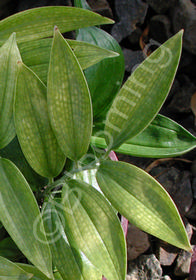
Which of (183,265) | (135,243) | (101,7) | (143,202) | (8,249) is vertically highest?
(101,7)

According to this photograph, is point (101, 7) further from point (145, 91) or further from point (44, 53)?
point (145, 91)

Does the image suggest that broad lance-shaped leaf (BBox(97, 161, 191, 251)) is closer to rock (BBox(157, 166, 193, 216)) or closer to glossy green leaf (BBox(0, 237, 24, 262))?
glossy green leaf (BBox(0, 237, 24, 262))

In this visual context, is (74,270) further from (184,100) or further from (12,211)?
(184,100)

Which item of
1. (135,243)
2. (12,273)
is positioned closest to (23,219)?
(12,273)

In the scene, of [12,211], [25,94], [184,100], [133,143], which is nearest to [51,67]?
[25,94]

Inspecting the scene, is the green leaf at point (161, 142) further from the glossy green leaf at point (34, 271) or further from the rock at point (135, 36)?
the rock at point (135, 36)

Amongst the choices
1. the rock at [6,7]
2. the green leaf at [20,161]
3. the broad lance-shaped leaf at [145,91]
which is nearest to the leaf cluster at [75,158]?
the broad lance-shaped leaf at [145,91]
